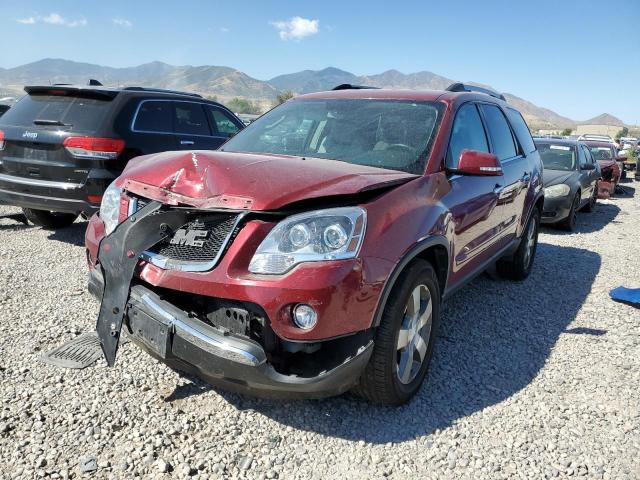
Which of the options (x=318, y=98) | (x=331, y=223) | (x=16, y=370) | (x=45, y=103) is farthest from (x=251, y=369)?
(x=45, y=103)

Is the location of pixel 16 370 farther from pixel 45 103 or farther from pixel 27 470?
pixel 45 103

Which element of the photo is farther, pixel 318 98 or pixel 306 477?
pixel 318 98

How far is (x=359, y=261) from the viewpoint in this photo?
2.24 meters

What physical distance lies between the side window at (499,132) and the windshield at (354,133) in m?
1.01

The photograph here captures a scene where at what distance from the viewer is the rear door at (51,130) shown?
199 inches

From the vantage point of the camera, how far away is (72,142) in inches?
197

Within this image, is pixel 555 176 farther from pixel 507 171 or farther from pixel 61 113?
pixel 61 113

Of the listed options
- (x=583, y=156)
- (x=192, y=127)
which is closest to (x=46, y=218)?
(x=192, y=127)

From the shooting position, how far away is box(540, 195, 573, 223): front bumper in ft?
27.3

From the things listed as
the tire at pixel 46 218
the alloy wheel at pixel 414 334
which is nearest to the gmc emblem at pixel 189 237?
the alloy wheel at pixel 414 334

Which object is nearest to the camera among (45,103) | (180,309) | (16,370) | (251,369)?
(251,369)

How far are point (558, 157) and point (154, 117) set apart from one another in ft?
25.6

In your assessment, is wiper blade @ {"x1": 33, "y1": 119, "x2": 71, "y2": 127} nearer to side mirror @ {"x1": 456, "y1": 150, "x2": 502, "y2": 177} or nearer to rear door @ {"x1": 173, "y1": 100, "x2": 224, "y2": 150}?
rear door @ {"x1": 173, "y1": 100, "x2": 224, "y2": 150}

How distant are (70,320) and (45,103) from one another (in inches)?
116
